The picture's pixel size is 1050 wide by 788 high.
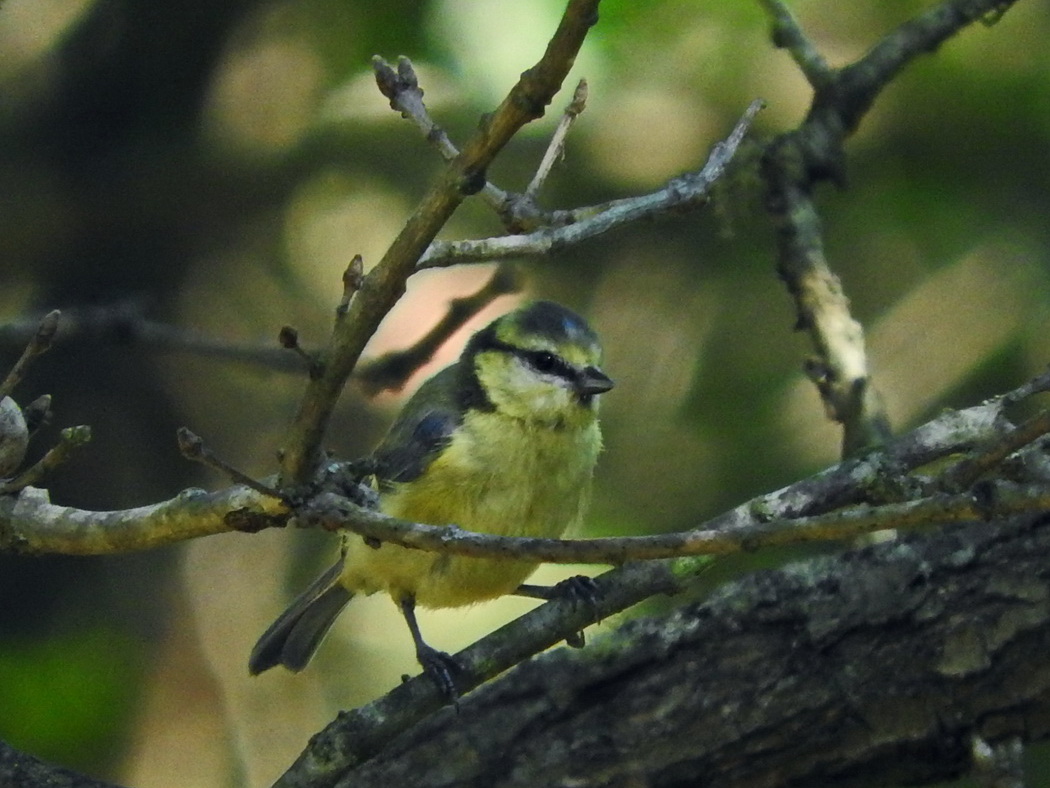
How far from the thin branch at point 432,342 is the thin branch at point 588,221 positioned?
3.87ft

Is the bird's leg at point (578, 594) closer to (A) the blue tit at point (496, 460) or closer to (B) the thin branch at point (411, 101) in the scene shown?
(A) the blue tit at point (496, 460)

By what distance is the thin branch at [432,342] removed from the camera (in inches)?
150

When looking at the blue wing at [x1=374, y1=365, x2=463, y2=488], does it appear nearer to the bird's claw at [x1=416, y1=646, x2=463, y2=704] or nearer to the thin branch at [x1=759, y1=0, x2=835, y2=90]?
the bird's claw at [x1=416, y1=646, x2=463, y2=704]

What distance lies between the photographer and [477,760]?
3.08 m

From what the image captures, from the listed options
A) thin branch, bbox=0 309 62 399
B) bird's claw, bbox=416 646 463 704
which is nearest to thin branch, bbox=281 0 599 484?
thin branch, bbox=0 309 62 399

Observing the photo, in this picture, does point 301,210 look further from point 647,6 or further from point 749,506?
point 749,506

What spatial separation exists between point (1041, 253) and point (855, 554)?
1911 millimetres

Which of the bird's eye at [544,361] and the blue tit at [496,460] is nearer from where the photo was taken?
the blue tit at [496,460]

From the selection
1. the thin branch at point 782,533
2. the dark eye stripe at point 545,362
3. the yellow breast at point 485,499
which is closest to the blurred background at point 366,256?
the dark eye stripe at point 545,362

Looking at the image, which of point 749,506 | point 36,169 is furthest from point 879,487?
point 36,169

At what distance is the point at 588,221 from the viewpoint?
2410 mm

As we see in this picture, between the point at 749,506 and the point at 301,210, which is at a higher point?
the point at 301,210

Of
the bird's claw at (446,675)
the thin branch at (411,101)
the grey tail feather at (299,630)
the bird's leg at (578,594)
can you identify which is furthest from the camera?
the grey tail feather at (299,630)

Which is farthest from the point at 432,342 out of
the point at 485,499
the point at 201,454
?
the point at 201,454
